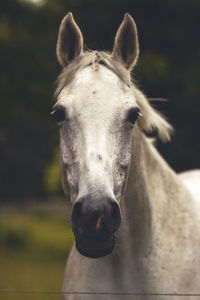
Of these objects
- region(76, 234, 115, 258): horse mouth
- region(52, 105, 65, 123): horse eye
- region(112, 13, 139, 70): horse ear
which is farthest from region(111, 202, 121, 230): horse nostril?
region(112, 13, 139, 70): horse ear

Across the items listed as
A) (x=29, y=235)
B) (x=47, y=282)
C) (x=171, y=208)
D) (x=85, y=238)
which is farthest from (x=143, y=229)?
(x=29, y=235)

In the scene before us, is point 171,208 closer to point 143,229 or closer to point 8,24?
point 143,229

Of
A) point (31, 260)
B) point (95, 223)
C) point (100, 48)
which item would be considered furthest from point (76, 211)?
point (31, 260)

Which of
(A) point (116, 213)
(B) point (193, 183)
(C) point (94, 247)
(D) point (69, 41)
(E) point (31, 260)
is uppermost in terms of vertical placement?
(D) point (69, 41)

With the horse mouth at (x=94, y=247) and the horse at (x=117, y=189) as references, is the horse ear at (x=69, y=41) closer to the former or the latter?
the horse at (x=117, y=189)

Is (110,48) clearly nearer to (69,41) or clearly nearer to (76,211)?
(69,41)

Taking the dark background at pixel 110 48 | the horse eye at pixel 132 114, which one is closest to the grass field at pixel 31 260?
the dark background at pixel 110 48

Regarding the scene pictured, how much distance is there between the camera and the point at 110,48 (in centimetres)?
894

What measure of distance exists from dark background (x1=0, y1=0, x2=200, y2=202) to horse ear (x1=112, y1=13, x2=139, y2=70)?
5.15 metres

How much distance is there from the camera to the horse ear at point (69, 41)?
2846 millimetres

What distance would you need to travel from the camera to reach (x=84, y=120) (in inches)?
92.4

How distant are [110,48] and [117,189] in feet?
23.1

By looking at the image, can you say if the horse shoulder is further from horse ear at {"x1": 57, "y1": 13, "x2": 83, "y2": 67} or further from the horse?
horse ear at {"x1": 57, "y1": 13, "x2": 83, "y2": 67}

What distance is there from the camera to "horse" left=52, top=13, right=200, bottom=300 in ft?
6.98
